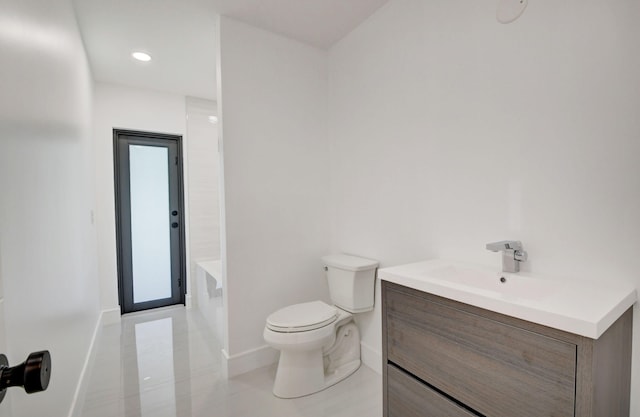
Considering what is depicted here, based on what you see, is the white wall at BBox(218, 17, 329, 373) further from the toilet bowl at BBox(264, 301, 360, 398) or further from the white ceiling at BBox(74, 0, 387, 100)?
the toilet bowl at BBox(264, 301, 360, 398)

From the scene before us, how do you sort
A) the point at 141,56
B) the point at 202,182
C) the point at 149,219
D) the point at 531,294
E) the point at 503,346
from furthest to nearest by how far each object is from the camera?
the point at 202,182
the point at 149,219
the point at 141,56
the point at 531,294
the point at 503,346

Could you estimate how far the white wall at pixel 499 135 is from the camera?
1.12 metres

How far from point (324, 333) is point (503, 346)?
108 cm

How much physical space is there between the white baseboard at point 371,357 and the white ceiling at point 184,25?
237cm

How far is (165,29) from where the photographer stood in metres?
2.22

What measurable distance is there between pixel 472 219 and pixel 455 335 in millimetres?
673

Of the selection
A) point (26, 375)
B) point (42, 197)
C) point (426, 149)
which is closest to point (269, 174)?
point (426, 149)

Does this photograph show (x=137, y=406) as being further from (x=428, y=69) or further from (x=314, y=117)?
(x=428, y=69)

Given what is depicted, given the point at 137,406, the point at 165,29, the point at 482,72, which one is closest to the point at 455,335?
the point at 482,72

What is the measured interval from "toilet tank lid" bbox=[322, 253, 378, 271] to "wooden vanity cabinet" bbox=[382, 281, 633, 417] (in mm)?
651

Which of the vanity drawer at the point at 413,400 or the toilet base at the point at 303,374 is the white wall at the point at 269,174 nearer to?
the toilet base at the point at 303,374

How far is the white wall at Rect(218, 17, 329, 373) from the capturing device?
7.05 feet

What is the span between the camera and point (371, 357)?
2.21 meters

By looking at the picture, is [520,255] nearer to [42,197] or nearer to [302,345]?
[302,345]
